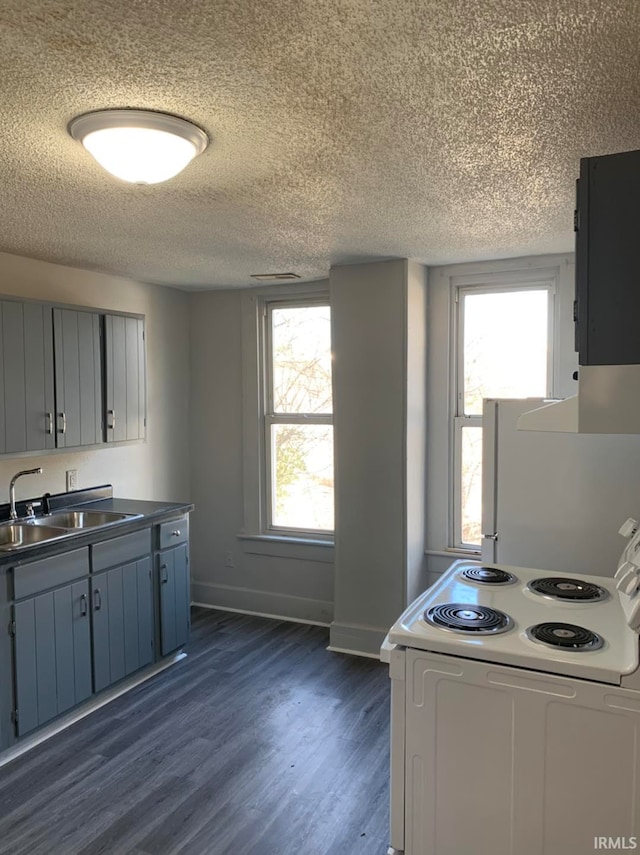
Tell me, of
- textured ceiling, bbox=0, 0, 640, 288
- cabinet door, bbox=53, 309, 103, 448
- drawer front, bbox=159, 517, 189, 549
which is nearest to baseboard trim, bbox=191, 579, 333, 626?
drawer front, bbox=159, 517, 189, 549

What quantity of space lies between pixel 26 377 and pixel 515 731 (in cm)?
275

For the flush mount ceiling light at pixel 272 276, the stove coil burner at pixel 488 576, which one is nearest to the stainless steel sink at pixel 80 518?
Result: the flush mount ceiling light at pixel 272 276

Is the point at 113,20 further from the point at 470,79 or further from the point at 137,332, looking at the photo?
the point at 137,332

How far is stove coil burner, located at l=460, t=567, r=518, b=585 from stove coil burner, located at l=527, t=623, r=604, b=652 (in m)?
0.49

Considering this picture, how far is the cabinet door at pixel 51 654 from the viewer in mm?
2852

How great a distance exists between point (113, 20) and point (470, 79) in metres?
0.82

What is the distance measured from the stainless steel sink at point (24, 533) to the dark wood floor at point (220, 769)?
3.20 feet

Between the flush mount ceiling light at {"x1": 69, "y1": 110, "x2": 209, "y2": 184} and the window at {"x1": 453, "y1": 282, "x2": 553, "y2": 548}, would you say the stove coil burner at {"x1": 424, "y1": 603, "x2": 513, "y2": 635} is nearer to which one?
the flush mount ceiling light at {"x1": 69, "y1": 110, "x2": 209, "y2": 184}

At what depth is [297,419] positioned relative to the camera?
15.0 feet

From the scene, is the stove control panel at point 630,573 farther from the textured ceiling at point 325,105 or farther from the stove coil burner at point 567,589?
the textured ceiling at point 325,105

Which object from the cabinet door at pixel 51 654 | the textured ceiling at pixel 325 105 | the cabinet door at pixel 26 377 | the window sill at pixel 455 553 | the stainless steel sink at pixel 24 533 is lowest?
the cabinet door at pixel 51 654

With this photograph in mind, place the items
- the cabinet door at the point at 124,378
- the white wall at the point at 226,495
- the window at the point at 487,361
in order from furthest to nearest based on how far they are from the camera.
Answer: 1. the white wall at the point at 226,495
2. the window at the point at 487,361
3. the cabinet door at the point at 124,378

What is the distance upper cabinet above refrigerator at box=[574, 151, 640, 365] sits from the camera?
1539 mm

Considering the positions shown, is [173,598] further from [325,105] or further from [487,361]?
[325,105]
